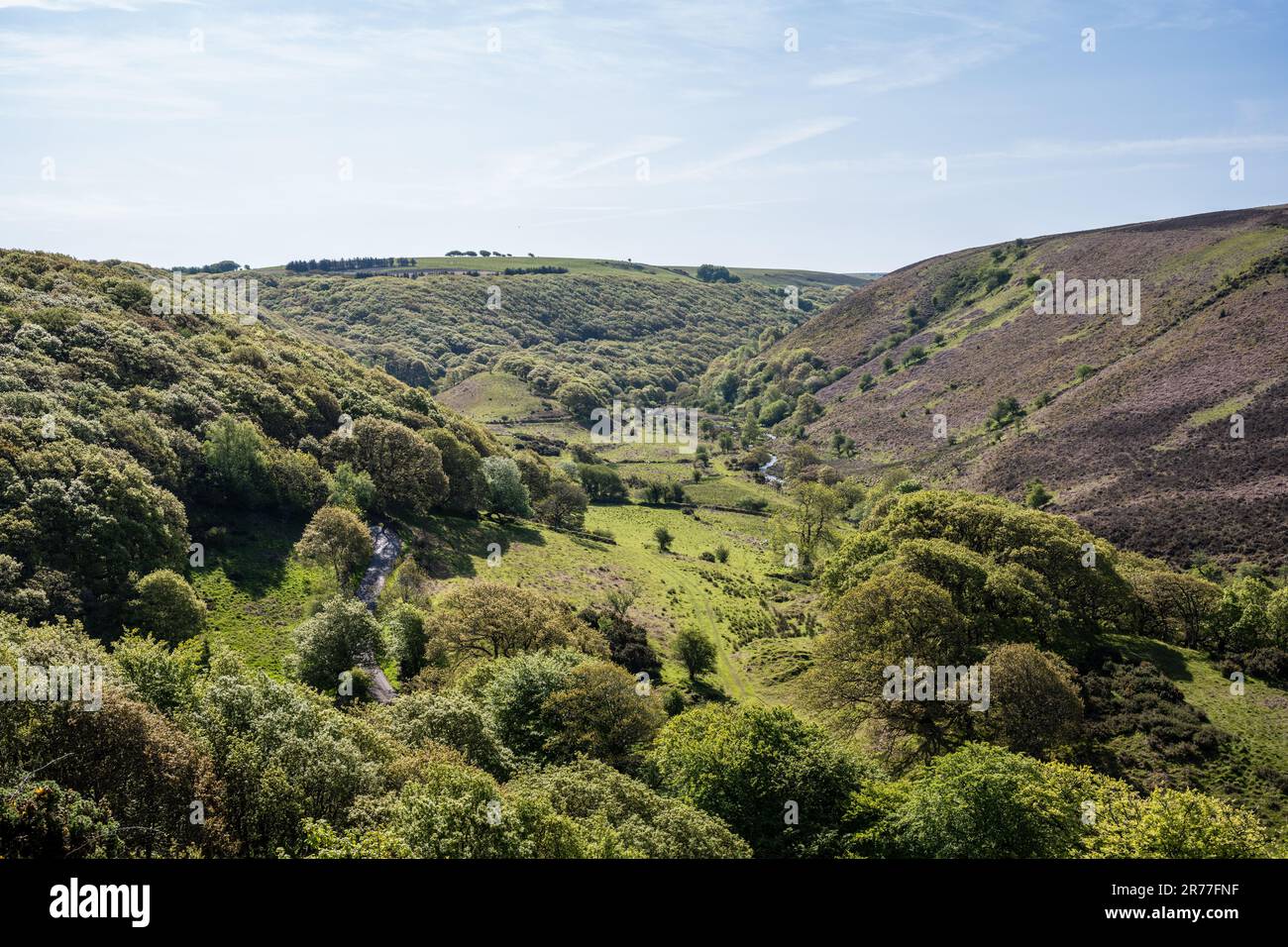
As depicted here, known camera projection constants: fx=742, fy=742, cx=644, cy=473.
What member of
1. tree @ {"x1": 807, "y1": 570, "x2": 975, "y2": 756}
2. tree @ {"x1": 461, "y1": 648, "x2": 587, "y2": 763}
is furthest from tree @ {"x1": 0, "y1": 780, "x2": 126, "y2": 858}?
tree @ {"x1": 807, "y1": 570, "x2": 975, "y2": 756}

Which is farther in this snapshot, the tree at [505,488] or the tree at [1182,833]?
the tree at [505,488]

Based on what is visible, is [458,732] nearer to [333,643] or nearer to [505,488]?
[333,643]

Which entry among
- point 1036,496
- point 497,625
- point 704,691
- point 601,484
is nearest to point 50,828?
point 497,625

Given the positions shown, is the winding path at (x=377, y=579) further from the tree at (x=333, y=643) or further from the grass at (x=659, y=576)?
the grass at (x=659, y=576)

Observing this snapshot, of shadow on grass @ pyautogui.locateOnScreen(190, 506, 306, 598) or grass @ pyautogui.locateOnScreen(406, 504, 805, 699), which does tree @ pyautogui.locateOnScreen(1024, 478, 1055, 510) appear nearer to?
grass @ pyautogui.locateOnScreen(406, 504, 805, 699)

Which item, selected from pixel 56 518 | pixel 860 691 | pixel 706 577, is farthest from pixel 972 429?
pixel 56 518

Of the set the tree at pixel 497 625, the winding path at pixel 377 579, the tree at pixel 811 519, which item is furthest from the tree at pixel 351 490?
Result: the tree at pixel 811 519
